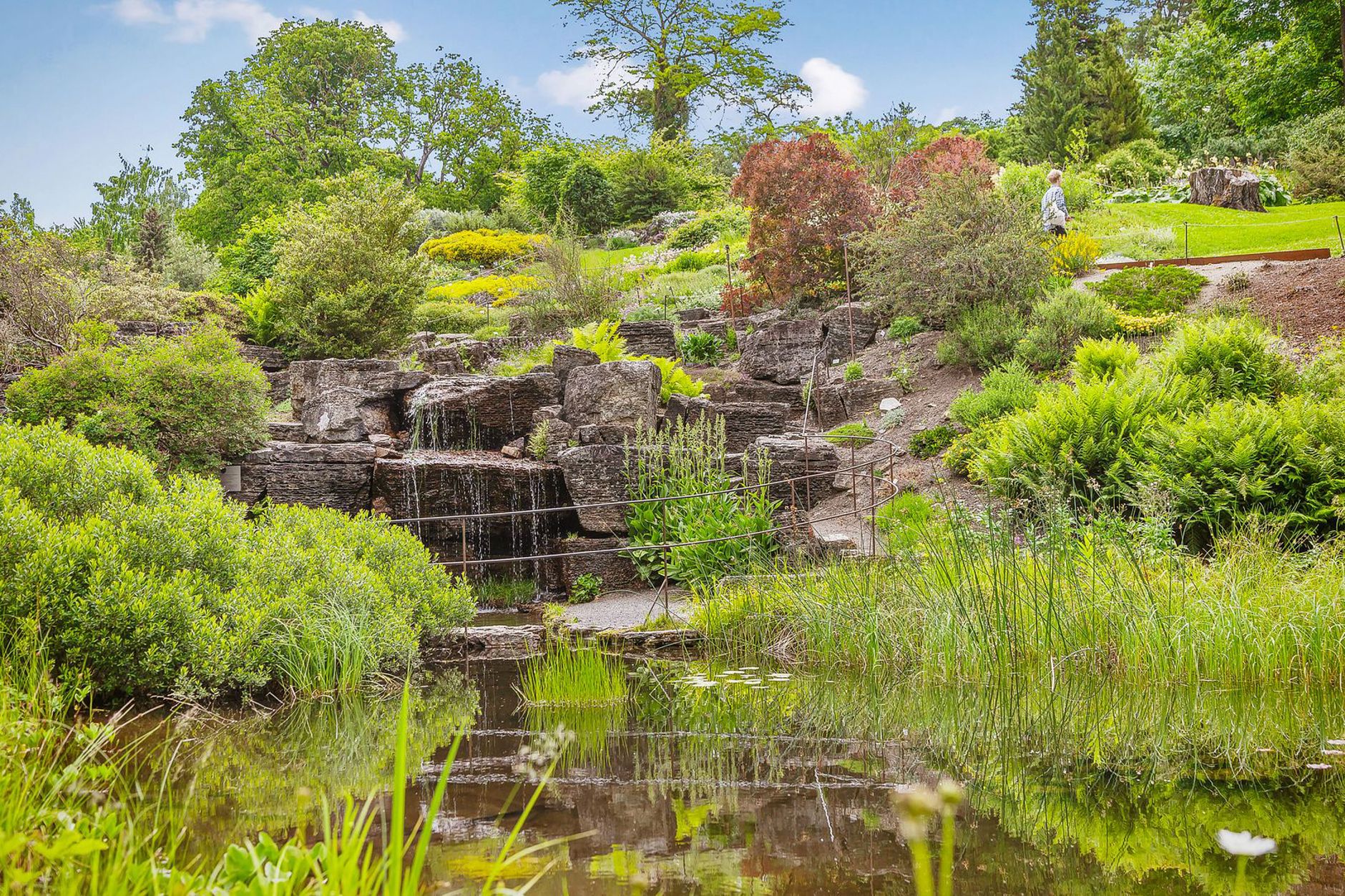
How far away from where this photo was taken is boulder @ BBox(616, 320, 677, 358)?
1387cm

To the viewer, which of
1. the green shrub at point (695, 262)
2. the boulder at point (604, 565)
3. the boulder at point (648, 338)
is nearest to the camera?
the boulder at point (604, 565)

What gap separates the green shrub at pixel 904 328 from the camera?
13766 mm

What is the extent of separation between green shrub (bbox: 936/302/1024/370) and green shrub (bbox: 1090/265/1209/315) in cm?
162

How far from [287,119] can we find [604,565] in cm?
3159

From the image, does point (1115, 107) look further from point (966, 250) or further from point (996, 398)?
point (996, 398)

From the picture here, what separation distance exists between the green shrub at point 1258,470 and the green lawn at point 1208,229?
31.6 feet

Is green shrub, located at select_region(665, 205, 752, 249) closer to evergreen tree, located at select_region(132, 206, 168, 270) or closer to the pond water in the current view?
evergreen tree, located at select_region(132, 206, 168, 270)

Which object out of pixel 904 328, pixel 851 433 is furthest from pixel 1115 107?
pixel 851 433

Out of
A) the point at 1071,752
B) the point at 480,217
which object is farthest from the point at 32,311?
the point at 480,217

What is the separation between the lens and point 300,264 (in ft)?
48.8

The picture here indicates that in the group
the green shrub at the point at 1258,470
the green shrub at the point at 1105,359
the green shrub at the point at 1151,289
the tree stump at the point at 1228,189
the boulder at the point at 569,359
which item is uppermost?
the tree stump at the point at 1228,189

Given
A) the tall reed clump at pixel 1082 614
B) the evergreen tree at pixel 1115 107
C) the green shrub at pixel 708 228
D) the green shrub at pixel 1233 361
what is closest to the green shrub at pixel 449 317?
the green shrub at pixel 708 228

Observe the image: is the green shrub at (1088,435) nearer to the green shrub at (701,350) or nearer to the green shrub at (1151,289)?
the green shrub at (1151,289)

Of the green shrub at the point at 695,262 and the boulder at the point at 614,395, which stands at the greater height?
the green shrub at the point at 695,262
